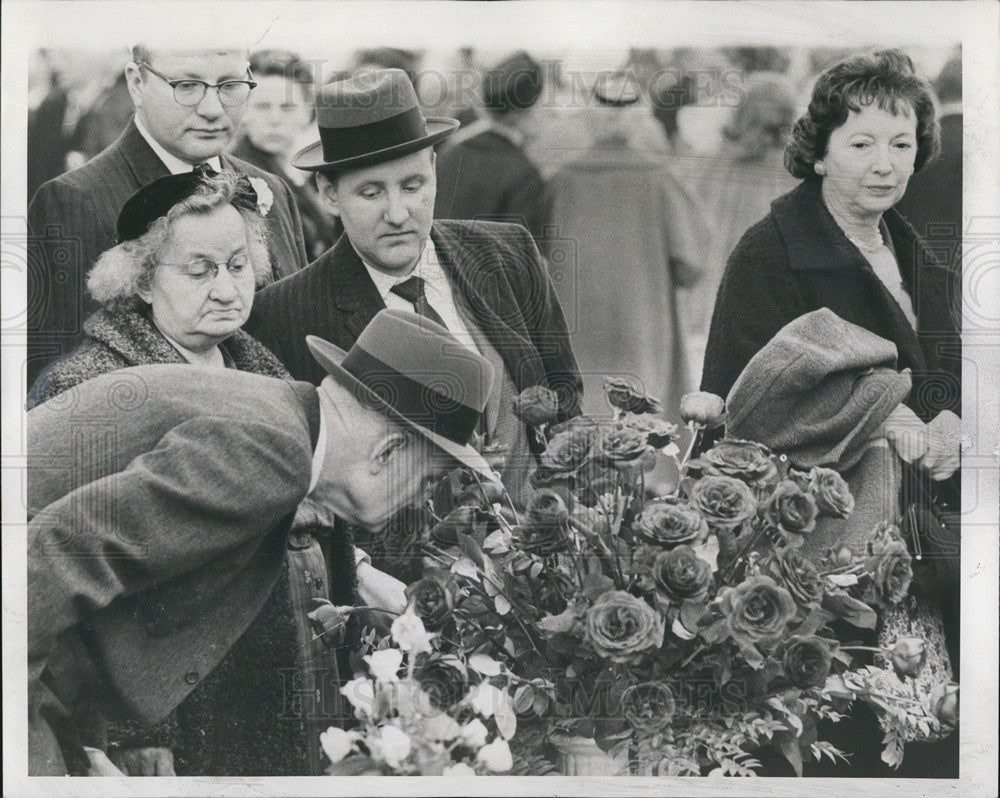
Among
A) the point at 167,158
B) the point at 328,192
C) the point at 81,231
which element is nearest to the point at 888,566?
the point at 328,192

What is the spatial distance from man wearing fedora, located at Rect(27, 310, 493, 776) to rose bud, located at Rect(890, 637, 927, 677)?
65.7 inches

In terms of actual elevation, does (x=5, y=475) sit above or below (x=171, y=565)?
above

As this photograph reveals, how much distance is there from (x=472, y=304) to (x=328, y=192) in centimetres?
66

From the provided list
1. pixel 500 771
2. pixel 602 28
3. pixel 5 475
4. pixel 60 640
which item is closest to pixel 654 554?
pixel 500 771

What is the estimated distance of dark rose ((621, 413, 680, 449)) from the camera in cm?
323

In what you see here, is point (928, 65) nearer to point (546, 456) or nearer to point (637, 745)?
point (546, 456)

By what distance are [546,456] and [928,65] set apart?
2026 millimetres

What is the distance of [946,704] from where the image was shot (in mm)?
3260

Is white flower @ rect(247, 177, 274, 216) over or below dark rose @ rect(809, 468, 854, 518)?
over

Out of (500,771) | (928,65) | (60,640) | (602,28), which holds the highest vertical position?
(602,28)

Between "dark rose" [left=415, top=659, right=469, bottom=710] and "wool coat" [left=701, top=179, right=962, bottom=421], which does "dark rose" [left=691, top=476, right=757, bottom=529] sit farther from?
"dark rose" [left=415, top=659, right=469, bottom=710]

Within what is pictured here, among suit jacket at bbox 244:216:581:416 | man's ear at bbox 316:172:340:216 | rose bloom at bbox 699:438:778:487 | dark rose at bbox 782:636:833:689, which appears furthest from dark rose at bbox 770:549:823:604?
man's ear at bbox 316:172:340:216

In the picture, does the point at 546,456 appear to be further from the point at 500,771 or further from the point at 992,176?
the point at 992,176

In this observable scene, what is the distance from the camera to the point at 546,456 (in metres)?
3.21
